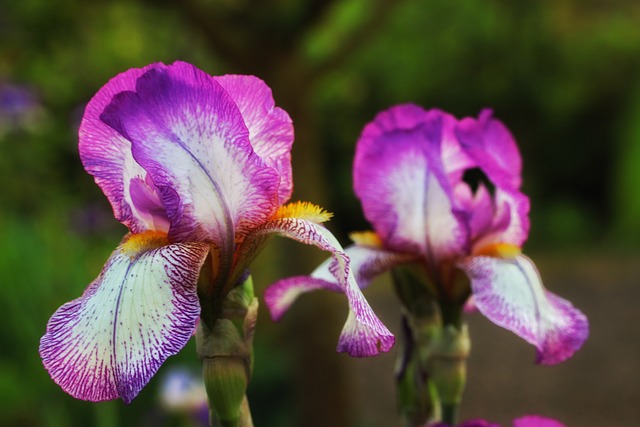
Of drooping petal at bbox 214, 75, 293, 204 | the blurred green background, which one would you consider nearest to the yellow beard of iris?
drooping petal at bbox 214, 75, 293, 204

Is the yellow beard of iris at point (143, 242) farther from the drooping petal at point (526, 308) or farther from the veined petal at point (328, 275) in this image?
the drooping petal at point (526, 308)

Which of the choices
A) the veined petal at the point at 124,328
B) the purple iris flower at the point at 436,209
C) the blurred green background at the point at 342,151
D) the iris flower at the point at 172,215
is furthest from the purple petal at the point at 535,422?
the blurred green background at the point at 342,151

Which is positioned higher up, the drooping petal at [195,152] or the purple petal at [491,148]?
the drooping petal at [195,152]

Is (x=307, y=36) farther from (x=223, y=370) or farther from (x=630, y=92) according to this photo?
(x=630, y=92)

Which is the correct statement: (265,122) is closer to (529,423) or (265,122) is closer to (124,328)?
(124,328)

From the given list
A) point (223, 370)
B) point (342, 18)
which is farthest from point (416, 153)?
point (342, 18)

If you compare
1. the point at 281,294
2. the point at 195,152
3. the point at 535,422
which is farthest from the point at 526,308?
the point at 195,152
